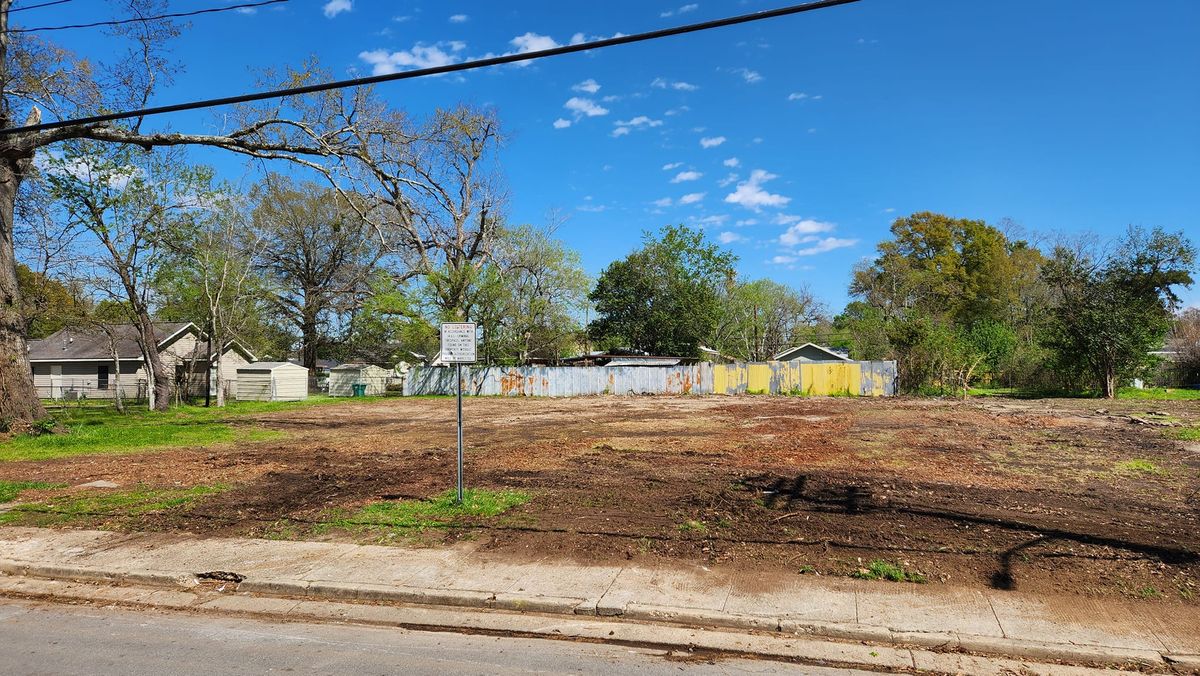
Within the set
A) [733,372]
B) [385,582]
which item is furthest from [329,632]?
[733,372]

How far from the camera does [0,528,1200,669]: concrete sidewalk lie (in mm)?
4758

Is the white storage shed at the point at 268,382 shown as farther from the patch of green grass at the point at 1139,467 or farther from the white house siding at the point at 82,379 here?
the patch of green grass at the point at 1139,467

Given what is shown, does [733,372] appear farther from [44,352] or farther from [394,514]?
[44,352]

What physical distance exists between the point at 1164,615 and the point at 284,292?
5699 cm

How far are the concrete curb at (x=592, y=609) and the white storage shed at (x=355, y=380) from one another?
43281mm

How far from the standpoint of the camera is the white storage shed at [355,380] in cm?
4891

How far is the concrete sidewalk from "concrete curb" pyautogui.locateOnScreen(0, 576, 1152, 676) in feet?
0.33

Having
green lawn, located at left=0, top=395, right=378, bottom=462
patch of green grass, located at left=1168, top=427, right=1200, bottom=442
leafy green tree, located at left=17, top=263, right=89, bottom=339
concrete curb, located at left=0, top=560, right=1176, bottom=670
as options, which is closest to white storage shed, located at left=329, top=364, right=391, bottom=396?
leafy green tree, located at left=17, top=263, right=89, bottom=339

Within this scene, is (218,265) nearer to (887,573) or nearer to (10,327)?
(10,327)

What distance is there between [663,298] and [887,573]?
53.9m

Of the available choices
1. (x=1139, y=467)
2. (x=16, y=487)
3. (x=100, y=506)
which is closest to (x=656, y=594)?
(x=100, y=506)

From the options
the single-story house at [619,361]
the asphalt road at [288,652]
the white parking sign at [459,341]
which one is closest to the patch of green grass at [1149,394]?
the single-story house at [619,361]

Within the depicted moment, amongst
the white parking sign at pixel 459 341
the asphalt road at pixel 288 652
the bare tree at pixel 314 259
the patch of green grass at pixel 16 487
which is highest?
the bare tree at pixel 314 259

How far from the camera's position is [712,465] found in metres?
11.9
